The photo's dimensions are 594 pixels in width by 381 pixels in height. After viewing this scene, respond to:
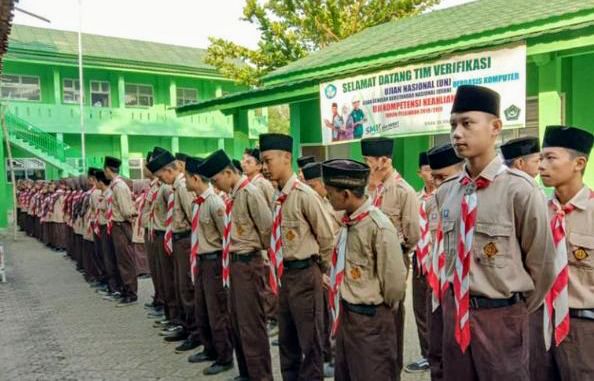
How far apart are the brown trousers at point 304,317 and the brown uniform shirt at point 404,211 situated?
1123 millimetres

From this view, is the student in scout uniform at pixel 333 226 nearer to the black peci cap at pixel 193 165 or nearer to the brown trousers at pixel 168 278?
the black peci cap at pixel 193 165

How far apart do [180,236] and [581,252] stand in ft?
14.1

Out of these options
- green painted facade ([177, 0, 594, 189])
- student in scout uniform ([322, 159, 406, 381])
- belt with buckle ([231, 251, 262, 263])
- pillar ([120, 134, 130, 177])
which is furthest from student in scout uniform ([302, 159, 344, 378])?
pillar ([120, 134, 130, 177])

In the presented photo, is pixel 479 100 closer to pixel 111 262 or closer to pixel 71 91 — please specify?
pixel 111 262

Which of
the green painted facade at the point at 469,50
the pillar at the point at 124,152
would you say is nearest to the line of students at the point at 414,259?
the green painted facade at the point at 469,50

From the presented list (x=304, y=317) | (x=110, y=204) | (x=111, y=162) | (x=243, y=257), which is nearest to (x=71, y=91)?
(x=111, y=162)

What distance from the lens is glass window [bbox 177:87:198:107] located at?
28859mm

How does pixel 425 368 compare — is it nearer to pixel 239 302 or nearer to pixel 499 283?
pixel 239 302

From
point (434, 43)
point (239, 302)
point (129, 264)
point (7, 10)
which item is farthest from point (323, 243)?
point (434, 43)

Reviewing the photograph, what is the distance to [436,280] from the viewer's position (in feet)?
10.2

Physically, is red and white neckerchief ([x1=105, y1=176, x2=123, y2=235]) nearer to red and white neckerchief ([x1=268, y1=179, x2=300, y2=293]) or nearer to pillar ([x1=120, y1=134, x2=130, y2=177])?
red and white neckerchief ([x1=268, y1=179, x2=300, y2=293])

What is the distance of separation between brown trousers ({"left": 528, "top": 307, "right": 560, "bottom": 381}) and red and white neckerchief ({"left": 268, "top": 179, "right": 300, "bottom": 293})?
1.85 m

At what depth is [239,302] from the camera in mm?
4598

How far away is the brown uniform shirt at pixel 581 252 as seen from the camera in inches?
121
